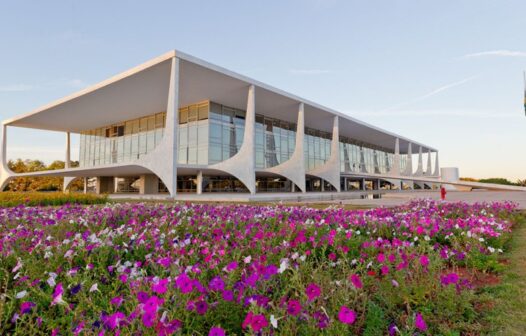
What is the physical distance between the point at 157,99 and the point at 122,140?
1332cm

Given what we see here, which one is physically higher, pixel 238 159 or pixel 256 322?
pixel 238 159

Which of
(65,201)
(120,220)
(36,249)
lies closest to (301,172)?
(65,201)

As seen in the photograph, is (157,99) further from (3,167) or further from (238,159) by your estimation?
(3,167)

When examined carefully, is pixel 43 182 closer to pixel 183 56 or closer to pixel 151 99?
pixel 151 99

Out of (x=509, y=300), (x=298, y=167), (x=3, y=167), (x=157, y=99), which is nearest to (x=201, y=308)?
(x=509, y=300)

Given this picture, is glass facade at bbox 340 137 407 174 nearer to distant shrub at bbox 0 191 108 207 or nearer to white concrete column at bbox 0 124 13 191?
distant shrub at bbox 0 191 108 207

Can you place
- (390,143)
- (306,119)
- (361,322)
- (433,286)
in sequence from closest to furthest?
(361,322) < (433,286) < (306,119) < (390,143)

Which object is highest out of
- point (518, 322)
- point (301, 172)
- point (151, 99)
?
point (151, 99)

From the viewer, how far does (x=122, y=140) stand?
3925cm

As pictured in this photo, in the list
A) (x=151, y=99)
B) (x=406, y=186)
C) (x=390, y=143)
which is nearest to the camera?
(x=151, y=99)

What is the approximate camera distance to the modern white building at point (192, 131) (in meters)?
23.3

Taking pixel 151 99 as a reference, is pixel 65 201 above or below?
below

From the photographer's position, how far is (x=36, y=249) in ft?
12.6

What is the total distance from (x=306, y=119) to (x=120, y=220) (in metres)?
34.7
